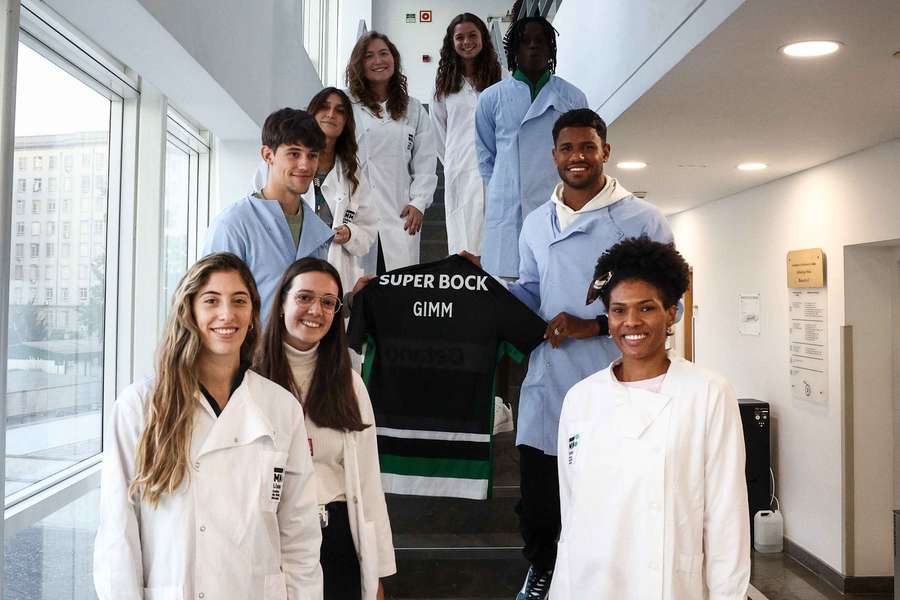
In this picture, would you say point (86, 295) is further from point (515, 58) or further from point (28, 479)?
point (515, 58)

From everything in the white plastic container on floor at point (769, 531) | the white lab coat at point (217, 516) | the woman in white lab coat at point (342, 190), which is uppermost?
the woman in white lab coat at point (342, 190)

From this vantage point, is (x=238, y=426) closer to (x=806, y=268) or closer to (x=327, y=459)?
(x=327, y=459)

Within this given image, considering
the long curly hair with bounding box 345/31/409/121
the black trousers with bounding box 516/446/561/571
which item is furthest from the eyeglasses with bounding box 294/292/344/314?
the long curly hair with bounding box 345/31/409/121

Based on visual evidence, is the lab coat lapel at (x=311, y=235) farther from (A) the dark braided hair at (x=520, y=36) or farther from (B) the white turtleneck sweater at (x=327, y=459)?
(A) the dark braided hair at (x=520, y=36)

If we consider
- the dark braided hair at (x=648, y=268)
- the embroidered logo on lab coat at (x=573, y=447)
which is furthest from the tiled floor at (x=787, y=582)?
the dark braided hair at (x=648, y=268)

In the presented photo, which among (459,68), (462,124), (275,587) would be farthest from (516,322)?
(459,68)

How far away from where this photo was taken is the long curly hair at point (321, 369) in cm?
221

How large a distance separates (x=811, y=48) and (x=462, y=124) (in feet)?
6.17

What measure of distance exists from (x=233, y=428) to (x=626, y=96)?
2.91 m

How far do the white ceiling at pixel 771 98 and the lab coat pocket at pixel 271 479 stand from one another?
2.00 meters

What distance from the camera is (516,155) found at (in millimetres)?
3674

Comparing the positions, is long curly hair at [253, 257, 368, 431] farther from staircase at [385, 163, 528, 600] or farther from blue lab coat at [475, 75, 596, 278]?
blue lab coat at [475, 75, 596, 278]

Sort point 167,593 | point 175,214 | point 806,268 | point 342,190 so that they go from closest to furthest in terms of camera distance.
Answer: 1. point 167,593
2. point 342,190
3. point 175,214
4. point 806,268

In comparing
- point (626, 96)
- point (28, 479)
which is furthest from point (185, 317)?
point (626, 96)
